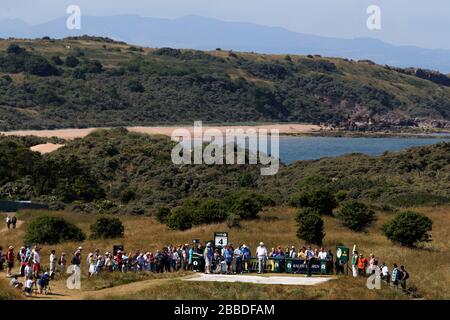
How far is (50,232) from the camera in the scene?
1815 inches

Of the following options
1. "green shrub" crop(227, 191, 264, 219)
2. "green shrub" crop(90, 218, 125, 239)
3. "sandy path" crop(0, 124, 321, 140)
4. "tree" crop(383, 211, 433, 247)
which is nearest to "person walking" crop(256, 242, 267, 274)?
"tree" crop(383, 211, 433, 247)

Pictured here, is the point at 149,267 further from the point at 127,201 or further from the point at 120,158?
the point at 120,158

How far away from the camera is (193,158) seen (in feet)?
282

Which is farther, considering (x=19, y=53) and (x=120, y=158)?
(x=19, y=53)

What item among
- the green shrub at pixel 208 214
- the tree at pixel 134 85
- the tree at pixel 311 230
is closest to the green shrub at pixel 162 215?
the green shrub at pixel 208 214

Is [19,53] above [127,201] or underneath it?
above

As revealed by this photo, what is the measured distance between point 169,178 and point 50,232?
1186 inches

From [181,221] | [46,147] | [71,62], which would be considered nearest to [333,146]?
[46,147]

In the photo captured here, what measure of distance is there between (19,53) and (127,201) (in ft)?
381

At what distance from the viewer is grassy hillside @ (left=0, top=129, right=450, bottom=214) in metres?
64.1

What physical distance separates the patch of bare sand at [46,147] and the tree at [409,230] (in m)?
50.2

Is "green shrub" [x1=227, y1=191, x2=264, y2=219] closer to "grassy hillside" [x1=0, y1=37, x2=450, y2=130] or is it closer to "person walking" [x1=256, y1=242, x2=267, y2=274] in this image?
"person walking" [x1=256, y1=242, x2=267, y2=274]

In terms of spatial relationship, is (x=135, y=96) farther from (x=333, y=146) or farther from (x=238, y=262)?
(x=238, y=262)
